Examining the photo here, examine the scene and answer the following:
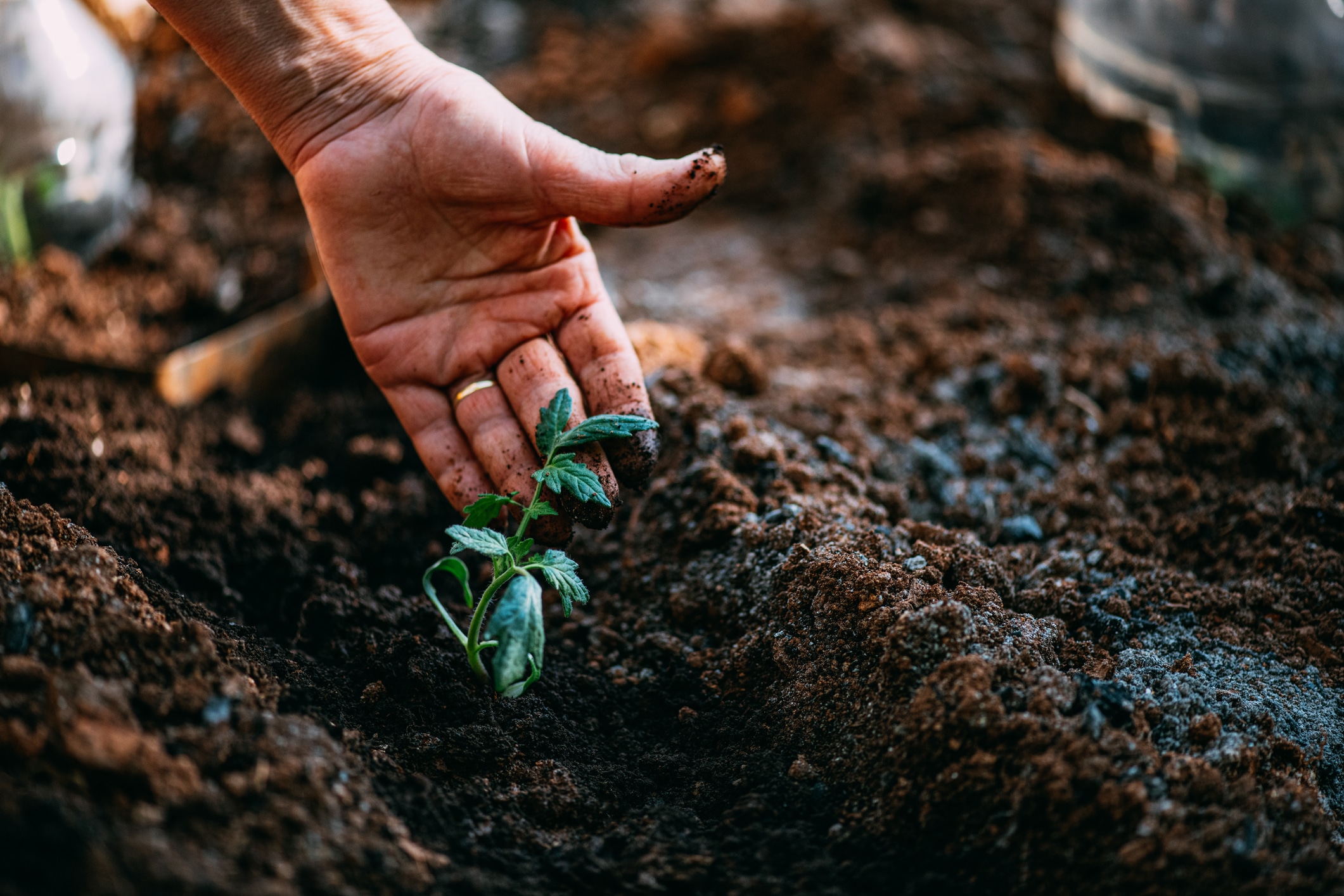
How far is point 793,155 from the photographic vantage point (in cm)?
464

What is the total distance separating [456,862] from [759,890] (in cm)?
54

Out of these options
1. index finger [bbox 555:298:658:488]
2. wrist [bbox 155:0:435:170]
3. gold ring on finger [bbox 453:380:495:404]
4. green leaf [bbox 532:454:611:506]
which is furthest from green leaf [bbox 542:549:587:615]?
wrist [bbox 155:0:435:170]

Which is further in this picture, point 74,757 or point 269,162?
point 269,162

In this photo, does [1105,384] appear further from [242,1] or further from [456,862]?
[242,1]

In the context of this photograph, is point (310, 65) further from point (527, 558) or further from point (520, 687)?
point (520, 687)

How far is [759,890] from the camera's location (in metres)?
1.57

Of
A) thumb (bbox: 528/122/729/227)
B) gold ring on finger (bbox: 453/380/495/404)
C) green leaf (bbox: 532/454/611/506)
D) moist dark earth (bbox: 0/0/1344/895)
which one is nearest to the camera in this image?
moist dark earth (bbox: 0/0/1344/895)

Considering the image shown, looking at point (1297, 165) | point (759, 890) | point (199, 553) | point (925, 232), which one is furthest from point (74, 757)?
point (1297, 165)

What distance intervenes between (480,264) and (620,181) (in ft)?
1.59

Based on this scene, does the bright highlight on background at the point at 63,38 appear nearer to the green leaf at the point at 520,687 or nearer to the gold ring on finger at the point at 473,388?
the gold ring on finger at the point at 473,388

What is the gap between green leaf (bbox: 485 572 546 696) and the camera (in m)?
1.60

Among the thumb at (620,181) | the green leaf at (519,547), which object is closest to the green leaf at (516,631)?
the green leaf at (519,547)

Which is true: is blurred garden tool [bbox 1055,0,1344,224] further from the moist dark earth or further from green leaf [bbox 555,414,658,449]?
green leaf [bbox 555,414,658,449]

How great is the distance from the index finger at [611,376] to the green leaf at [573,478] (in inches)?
7.6
